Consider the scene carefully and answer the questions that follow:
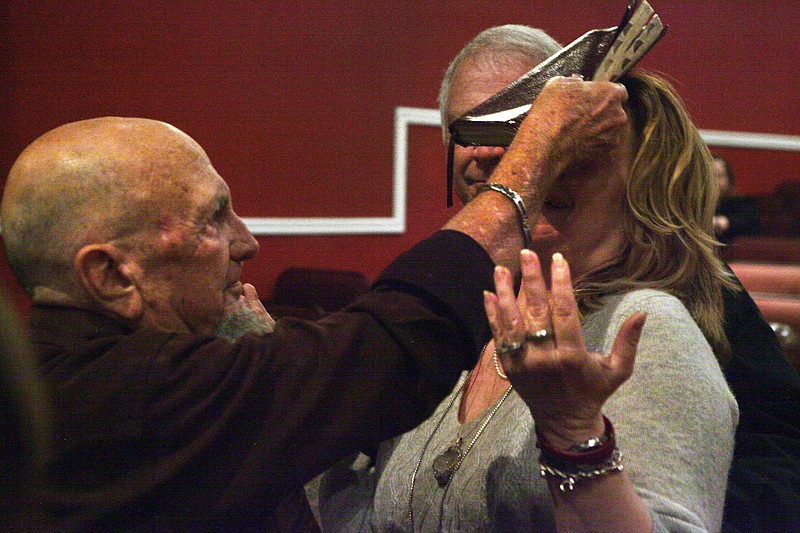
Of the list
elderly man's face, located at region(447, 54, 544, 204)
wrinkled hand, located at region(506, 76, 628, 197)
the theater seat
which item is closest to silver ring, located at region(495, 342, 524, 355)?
wrinkled hand, located at region(506, 76, 628, 197)

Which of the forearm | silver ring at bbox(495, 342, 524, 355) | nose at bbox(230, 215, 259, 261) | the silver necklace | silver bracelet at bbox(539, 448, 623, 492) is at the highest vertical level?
nose at bbox(230, 215, 259, 261)

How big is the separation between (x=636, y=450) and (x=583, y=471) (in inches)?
4.6

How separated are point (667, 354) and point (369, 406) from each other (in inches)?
16.2

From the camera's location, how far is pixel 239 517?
40.2 inches

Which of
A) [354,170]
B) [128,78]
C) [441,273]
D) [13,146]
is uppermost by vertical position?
[441,273]

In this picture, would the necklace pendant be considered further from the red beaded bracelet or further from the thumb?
the thumb

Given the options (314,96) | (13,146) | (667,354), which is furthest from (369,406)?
(314,96)

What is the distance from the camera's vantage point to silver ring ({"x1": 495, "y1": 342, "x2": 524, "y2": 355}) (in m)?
0.92

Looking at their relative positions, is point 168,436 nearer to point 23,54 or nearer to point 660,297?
point 660,297

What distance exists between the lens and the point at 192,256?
42.5 inches

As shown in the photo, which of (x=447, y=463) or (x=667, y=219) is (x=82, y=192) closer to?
(x=447, y=463)

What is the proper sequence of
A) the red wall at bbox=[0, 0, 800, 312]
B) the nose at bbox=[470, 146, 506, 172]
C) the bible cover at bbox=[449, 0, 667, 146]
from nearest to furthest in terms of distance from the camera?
the bible cover at bbox=[449, 0, 667, 146] < the nose at bbox=[470, 146, 506, 172] < the red wall at bbox=[0, 0, 800, 312]

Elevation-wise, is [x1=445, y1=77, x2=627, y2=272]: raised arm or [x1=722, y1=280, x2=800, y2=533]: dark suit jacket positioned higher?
[x1=445, y1=77, x2=627, y2=272]: raised arm

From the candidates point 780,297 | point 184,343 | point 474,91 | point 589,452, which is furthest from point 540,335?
point 780,297
